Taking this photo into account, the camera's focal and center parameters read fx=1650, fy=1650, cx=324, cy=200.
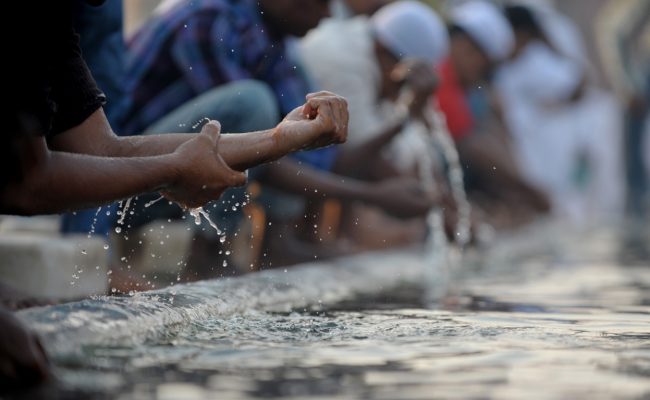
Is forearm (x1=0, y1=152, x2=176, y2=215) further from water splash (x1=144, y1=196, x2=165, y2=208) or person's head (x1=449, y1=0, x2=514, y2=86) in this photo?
person's head (x1=449, y1=0, x2=514, y2=86)

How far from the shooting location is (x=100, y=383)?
3111 mm

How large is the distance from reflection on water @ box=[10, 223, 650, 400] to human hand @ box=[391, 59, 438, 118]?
2.38 m

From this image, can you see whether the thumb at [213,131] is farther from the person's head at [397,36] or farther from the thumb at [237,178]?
the person's head at [397,36]

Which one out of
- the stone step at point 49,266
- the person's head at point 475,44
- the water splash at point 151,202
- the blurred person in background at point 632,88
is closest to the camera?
the stone step at point 49,266

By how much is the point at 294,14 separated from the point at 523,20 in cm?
807

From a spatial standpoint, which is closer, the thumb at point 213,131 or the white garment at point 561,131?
the thumb at point 213,131

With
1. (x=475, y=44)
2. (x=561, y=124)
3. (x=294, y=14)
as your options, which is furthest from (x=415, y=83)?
(x=561, y=124)

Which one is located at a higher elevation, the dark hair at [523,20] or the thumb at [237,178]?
the dark hair at [523,20]

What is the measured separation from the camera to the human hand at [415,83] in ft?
26.0

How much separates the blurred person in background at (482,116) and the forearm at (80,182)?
6.71 m

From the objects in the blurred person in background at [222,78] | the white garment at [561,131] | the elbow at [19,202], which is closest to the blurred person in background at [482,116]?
the white garment at [561,131]

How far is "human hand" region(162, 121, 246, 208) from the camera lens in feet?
13.4

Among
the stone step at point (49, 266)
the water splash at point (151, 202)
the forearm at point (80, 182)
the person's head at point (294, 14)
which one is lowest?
the stone step at point (49, 266)

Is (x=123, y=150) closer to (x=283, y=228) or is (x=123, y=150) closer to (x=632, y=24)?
(x=283, y=228)
